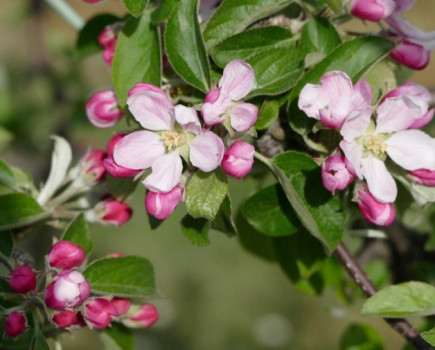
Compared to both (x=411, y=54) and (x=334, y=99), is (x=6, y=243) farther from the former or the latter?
(x=411, y=54)

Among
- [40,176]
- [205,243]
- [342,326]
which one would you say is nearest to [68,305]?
[205,243]

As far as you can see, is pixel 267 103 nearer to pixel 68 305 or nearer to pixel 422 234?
pixel 68 305

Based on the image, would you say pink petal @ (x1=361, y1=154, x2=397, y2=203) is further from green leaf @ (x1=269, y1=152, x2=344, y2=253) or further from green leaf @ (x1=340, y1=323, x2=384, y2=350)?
green leaf @ (x1=340, y1=323, x2=384, y2=350)

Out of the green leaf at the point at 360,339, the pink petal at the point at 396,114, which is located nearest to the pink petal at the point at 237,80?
the pink petal at the point at 396,114

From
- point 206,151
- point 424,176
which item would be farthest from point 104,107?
point 424,176

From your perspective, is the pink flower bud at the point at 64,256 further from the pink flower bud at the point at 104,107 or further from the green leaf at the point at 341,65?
the green leaf at the point at 341,65

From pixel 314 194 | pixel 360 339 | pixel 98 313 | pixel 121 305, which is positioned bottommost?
pixel 360 339
